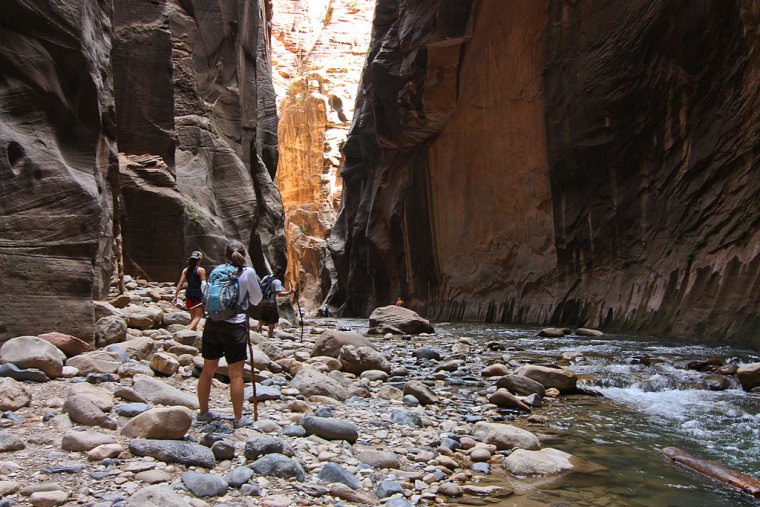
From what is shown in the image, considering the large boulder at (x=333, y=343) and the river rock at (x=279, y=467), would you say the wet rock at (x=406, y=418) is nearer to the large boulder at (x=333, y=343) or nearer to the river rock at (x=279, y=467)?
the river rock at (x=279, y=467)

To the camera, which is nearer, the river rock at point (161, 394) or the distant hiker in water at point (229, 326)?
the distant hiker in water at point (229, 326)

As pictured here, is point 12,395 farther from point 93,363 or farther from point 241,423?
point 241,423

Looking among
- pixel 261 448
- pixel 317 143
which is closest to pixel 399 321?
pixel 261 448

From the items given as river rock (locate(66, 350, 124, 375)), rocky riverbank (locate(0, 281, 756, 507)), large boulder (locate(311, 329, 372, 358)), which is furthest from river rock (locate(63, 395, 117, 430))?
large boulder (locate(311, 329, 372, 358))

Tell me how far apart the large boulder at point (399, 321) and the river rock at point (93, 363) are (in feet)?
37.7

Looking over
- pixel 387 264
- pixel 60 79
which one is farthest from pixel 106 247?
pixel 387 264

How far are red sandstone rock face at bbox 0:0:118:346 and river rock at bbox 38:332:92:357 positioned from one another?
0.24m

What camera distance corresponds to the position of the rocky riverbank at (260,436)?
3.25 meters

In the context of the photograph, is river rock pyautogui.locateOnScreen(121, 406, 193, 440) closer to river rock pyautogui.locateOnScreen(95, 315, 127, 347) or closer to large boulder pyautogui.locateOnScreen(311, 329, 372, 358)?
river rock pyautogui.locateOnScreen(95, 315, 127, 347)

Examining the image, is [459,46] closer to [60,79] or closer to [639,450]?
[60,79]

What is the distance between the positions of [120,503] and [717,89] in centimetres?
1546

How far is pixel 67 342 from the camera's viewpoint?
5.86 meters

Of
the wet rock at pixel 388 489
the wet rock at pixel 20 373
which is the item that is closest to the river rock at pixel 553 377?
the wet rock at pixel 388 489

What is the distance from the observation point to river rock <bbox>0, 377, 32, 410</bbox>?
13.2 feet
